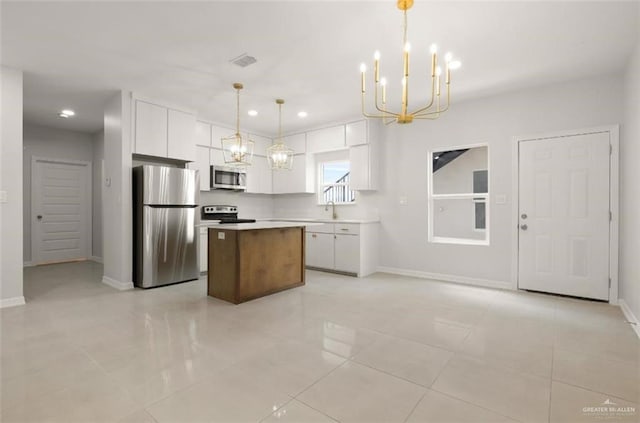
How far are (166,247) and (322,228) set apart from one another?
247cm

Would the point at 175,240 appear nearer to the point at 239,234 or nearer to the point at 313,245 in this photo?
the point at 239,234

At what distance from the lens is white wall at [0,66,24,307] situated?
11.5 ft

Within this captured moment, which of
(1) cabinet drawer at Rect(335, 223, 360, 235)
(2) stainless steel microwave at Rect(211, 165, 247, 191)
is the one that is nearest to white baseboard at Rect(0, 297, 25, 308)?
(2) stainless steel microwave at Rect(211, 165, 247, 191)

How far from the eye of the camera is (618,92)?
3605mm

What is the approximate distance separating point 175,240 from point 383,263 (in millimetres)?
3330

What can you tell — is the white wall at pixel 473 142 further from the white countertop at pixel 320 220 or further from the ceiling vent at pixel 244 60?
the ceiling vent at pixel 244 60

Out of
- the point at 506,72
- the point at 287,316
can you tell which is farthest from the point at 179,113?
the point at 506,72

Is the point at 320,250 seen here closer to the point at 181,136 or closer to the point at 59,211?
the point at 181,136

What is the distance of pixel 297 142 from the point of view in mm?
6328

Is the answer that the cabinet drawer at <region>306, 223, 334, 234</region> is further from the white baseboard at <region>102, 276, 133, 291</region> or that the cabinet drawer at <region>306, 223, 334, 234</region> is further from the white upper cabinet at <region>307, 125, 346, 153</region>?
the white baseboard at <region>102, 276, 133, 291</region>

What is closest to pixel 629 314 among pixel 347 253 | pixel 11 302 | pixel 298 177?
pixel 347 253

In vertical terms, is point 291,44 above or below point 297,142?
above

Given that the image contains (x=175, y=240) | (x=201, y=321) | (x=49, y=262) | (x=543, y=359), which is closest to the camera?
(x=543, y=359)

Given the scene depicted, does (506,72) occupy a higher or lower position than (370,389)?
higher
